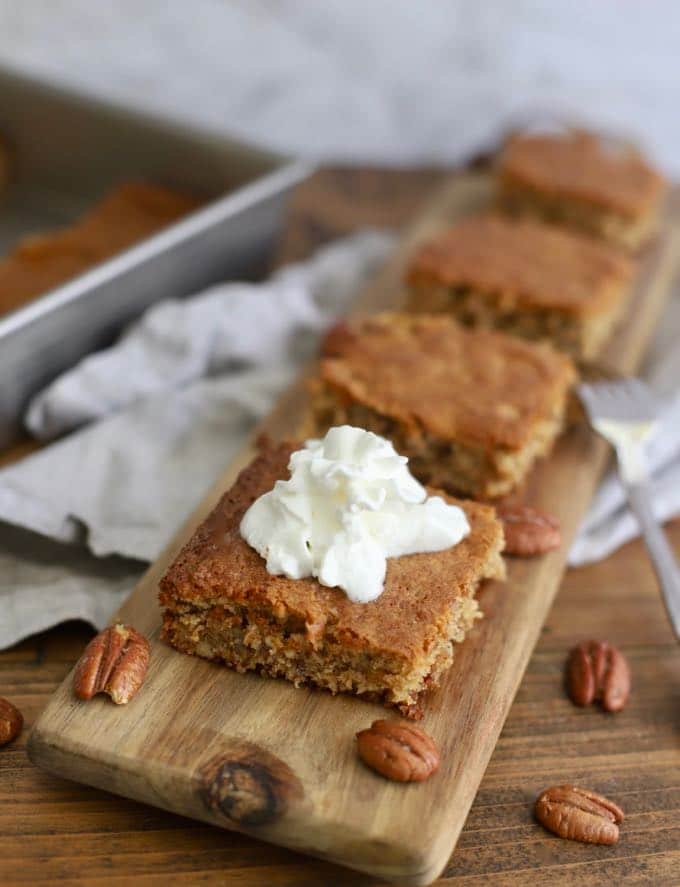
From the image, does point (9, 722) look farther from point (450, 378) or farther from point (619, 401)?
point (619, 401)

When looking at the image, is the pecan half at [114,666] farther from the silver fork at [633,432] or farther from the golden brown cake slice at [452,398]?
the silver fork at [633,432]

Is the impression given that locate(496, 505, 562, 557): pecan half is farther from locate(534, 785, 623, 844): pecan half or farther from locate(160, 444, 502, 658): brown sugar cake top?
locate(534, 785, 623, 844): pecan half

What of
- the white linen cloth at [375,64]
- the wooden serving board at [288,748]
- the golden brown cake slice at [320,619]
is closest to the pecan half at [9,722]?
the wooden serving board at [288,748]

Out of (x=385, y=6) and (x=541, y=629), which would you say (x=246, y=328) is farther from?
(x=385, y=6)

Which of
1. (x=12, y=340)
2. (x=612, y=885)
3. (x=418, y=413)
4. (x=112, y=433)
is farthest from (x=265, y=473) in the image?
(x=612, y=885)

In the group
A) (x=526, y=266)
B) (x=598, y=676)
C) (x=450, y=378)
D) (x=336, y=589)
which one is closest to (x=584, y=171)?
(x=526, y=266)

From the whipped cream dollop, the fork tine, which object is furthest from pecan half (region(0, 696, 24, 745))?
the fork tine
